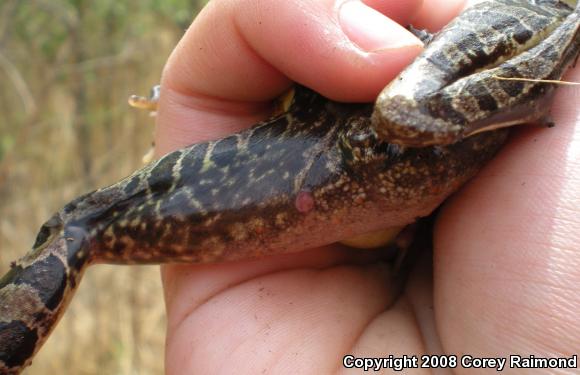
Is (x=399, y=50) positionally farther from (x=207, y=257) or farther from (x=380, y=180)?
(x=207, y=257)

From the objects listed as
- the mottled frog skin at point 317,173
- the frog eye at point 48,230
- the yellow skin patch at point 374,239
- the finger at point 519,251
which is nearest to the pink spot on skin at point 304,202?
the mottled frog skin at point 317,173

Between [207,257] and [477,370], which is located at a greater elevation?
[207,257]

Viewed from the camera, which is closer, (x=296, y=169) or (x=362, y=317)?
(x=296, y=169)

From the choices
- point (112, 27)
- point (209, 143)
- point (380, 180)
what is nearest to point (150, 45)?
point (112, 27)

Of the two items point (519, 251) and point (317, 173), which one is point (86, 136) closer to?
point (317, 173)

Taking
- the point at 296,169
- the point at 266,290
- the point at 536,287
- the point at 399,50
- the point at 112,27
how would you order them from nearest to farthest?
the point at 536,287 → the point at 399,50 → the point at 296,169 → the point at 266,290 → the point at 112,27

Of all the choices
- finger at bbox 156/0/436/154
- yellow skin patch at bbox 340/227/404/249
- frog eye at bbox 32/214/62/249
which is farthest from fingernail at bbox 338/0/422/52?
frog eye at bbox 32/214/62/249

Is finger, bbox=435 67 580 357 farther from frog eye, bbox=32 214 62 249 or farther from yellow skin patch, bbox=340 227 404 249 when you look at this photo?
frog eye, bbox=32 214 62 249

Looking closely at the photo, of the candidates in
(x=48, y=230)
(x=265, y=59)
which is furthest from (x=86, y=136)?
(x=265, y=59)
